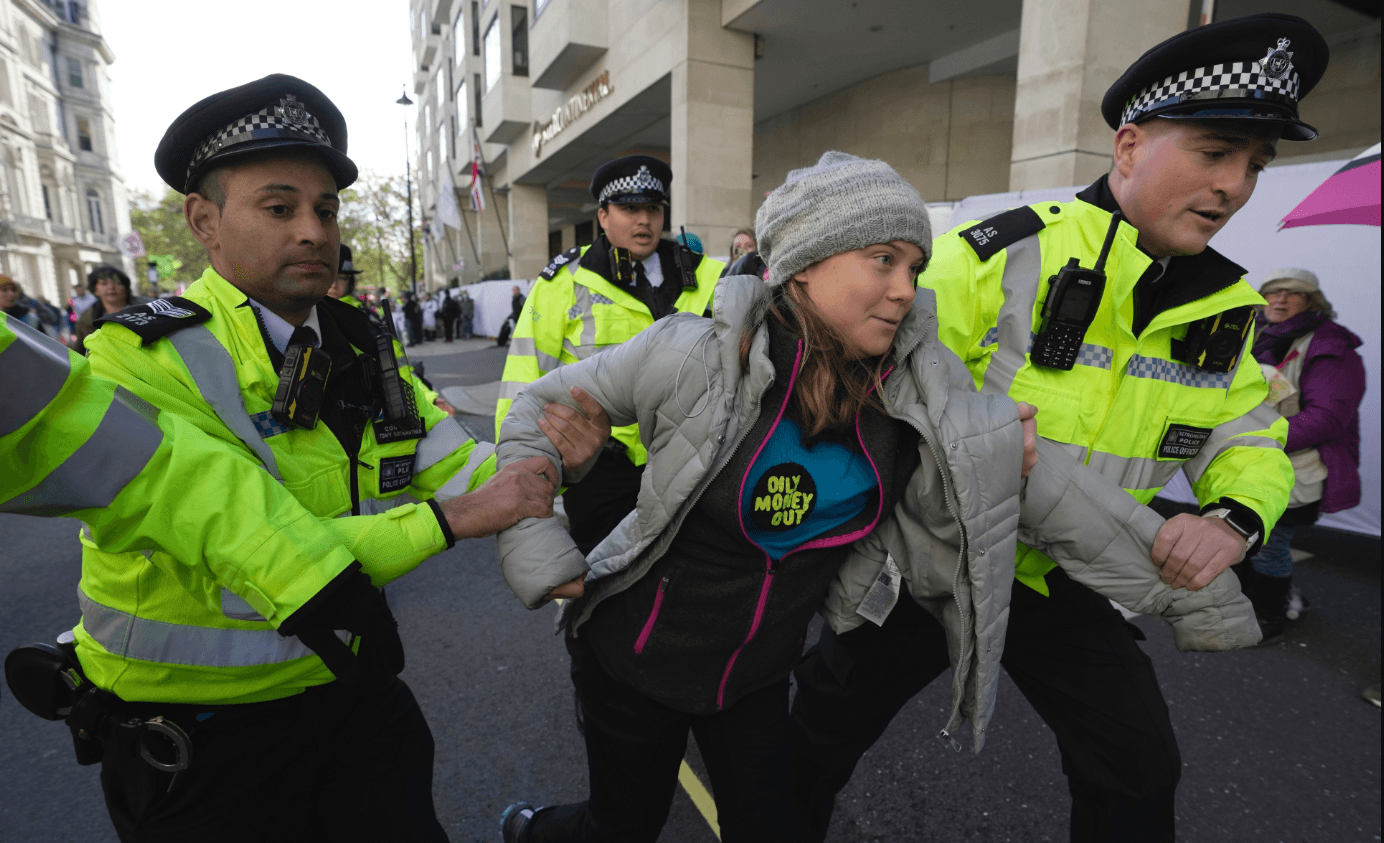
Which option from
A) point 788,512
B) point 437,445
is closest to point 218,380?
point 437,445

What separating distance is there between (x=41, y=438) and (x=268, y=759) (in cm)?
88

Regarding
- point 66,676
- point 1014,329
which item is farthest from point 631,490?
point 66,676

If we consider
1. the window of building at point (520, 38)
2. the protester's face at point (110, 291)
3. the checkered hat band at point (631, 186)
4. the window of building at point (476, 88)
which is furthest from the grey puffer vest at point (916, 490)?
the window of building at point (476, 88)

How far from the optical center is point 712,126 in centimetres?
1380

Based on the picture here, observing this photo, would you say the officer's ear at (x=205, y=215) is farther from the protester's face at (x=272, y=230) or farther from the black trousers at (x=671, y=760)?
the black trousers at (x=671, y=760)

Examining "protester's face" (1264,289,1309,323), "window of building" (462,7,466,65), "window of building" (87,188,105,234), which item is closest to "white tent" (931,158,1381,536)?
"protester's face" (1264,289,1309,323)

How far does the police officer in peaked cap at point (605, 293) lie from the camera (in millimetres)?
3627

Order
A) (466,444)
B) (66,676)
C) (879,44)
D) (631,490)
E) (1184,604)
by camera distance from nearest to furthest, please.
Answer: (66,676), (1184,604), (466,444), (631,490), (879,44)

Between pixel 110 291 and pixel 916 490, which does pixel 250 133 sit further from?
pixel 110 291

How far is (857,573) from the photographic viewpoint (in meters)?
1.86

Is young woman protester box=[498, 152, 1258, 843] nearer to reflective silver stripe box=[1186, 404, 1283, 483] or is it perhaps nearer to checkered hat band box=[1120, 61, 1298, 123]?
reflective silver stripe box=[1186, 404, 1283, 483]

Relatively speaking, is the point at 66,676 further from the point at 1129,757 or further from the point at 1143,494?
the point at 1143,494

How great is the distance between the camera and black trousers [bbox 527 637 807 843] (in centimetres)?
178

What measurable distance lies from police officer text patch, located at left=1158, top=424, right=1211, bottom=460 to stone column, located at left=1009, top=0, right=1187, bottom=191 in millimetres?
7787
